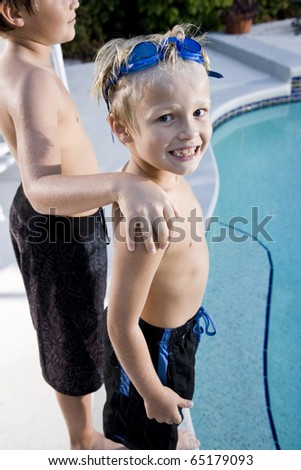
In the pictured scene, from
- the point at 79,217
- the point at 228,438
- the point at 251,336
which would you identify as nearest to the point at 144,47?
the point at 79,217

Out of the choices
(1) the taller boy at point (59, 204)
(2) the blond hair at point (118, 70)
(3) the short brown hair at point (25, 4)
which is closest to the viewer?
(1) the taller boy at point (59, 204)

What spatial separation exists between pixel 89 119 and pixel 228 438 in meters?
4.54

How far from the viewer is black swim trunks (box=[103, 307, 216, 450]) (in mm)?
1605

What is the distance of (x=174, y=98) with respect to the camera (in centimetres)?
124

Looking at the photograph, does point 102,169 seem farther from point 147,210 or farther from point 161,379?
point 147,210

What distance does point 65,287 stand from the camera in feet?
5.88

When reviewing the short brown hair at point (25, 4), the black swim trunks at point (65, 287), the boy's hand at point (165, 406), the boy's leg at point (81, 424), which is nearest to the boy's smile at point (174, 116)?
the short brown hair at point (25, 4)

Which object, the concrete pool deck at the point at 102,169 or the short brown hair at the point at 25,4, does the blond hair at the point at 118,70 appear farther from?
the concrete pool deck at the point at 102,169

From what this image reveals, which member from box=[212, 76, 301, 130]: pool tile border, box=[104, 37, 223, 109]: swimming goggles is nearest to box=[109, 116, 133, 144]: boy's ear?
box=[104, 37, 223, 109]: swimming goggles

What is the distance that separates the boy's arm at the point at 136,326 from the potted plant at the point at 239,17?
9328 millimetres

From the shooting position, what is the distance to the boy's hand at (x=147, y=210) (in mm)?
1056

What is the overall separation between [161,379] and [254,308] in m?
2.22
